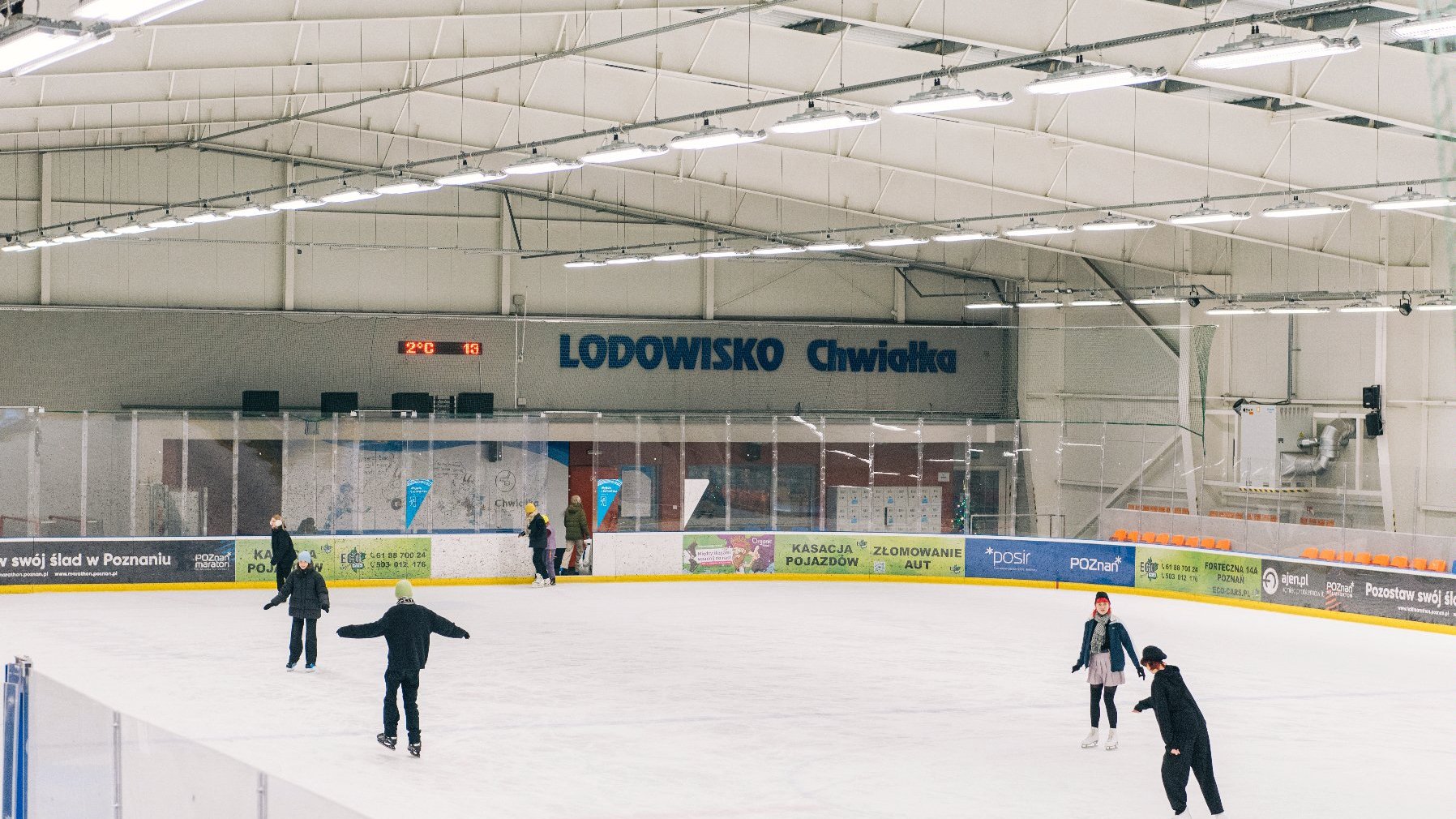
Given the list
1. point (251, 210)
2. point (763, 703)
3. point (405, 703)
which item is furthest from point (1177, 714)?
point (251, 210)

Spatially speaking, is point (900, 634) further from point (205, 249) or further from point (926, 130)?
point (205, 249)

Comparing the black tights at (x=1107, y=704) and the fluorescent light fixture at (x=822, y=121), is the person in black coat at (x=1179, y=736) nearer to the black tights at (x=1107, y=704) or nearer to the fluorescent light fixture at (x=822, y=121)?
the black tights at (x=1107, y=704)

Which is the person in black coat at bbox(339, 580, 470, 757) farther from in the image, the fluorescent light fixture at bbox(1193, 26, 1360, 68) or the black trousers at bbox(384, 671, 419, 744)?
the fluorescent light fixture at bbox(1193, 26, 1360, 68)

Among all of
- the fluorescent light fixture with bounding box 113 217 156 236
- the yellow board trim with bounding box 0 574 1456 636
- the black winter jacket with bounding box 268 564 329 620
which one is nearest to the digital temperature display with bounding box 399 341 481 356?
the fluorescent light fixture with bounding box 113 217 156 236

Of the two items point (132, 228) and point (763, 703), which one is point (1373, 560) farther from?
point (132, 228)

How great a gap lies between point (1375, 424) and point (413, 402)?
19678 millimetres

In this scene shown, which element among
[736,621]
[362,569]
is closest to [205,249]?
[362,569]

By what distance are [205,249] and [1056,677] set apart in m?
21.9

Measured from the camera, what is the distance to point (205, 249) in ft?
102

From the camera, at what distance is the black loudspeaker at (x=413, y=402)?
32000mm

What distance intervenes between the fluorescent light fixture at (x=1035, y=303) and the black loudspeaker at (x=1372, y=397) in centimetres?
702

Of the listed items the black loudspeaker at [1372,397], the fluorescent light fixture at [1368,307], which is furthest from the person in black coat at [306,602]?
the black loudspeaker at [1372,397]

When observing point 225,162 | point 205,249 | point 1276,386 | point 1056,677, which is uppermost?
point 225,162

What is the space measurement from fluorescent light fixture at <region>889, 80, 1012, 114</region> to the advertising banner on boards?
15.3 metres
